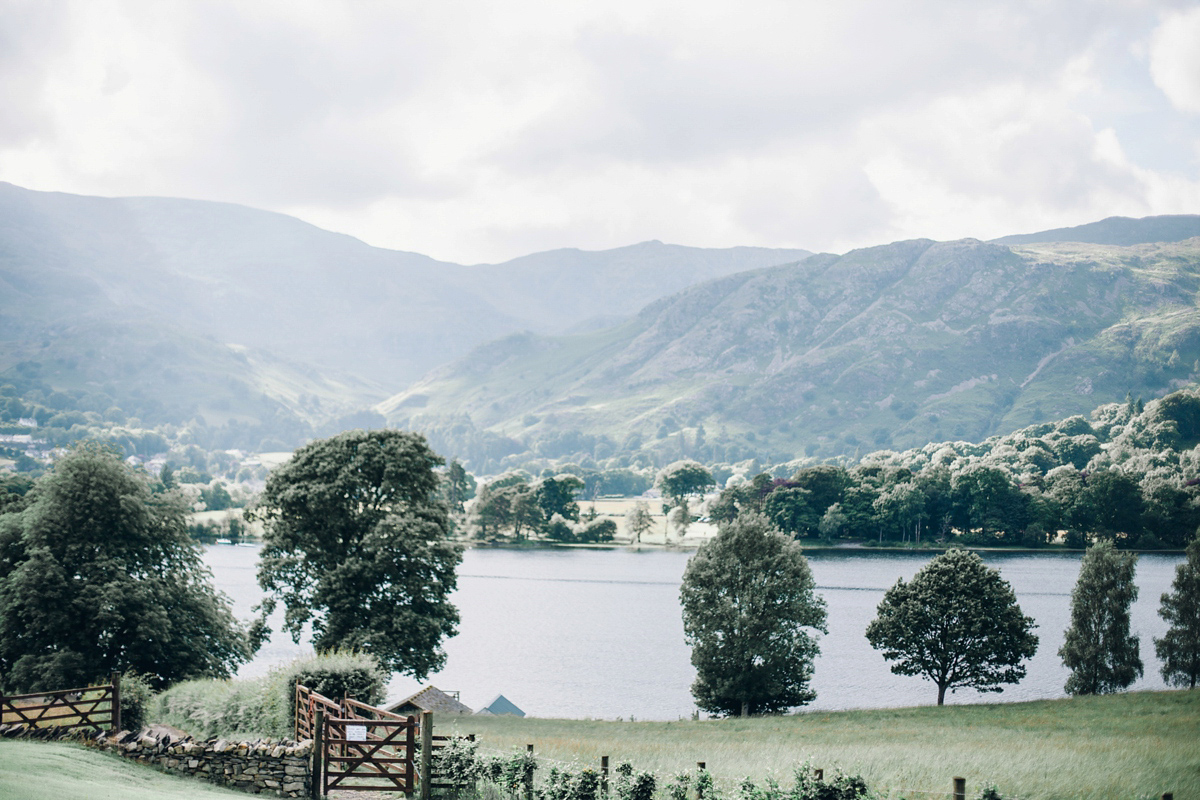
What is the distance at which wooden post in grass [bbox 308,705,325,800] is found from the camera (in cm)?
2319

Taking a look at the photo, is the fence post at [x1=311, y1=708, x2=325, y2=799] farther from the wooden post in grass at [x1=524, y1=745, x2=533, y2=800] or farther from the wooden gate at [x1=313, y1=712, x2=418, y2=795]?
the wooden post in grass at [x1=524, y1=745, x2=533, y2=800]

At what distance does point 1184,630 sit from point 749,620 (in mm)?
31893

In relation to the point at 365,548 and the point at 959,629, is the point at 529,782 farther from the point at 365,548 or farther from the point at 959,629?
the point at 959,629

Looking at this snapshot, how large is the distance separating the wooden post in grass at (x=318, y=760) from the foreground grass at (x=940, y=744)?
446 centimetres

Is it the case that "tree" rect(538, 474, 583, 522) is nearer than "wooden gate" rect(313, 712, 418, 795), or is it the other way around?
"wooden gate" rect(313, 712, 418, 795)

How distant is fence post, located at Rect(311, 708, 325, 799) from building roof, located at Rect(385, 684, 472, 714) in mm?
22754

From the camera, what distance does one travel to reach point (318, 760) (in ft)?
76.4

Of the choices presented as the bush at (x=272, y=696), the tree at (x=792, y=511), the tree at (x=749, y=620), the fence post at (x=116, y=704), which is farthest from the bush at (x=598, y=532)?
the fence post at (x=116, y=704)

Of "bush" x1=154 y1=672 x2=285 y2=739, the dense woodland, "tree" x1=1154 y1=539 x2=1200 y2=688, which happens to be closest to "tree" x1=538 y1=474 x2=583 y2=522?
the dense woodland

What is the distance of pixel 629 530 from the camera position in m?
188

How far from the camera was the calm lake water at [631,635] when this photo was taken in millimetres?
65312

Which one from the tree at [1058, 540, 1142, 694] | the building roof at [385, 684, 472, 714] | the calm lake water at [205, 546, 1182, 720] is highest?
the tree at [1058, 540, 1142, 694]

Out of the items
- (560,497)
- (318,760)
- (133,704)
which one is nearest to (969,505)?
(560,497)

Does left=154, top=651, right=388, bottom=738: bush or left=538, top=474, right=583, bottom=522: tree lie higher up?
left=538, top=474, right=583, bottom=522: tree
